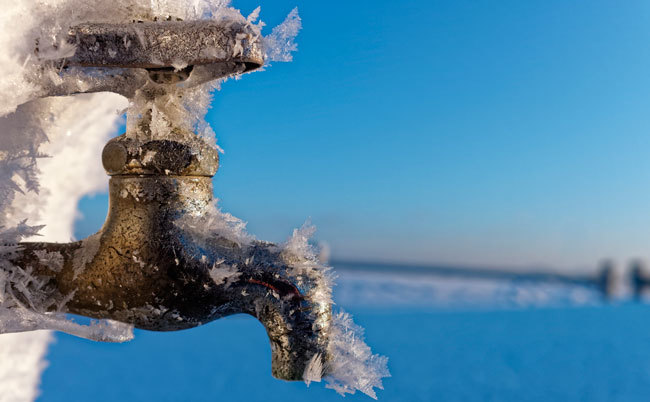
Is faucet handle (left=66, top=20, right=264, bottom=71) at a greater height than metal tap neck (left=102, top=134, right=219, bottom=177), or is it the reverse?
faucet handle (left=66, top=20, right=264, bottom=71)

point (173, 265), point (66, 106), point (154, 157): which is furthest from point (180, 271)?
point (66, 106)

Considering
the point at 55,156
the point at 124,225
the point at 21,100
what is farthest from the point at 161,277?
the point at 55,156

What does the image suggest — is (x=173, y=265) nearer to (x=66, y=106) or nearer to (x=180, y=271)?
(x=180, y=271)

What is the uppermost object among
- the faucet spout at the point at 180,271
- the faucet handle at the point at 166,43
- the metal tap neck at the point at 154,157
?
the faucet handle at the point at 166,43

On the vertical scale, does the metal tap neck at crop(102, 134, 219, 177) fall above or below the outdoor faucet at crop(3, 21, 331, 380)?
above

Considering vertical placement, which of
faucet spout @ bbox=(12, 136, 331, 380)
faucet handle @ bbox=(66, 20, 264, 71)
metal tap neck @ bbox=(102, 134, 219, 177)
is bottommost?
A: faucet spout @ bbox=(12, 136, 331, 380)

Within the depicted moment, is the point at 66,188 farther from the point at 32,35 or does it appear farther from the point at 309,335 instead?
the point at 309,335

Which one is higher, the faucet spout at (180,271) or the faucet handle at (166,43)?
the faucet handle at (166,43)

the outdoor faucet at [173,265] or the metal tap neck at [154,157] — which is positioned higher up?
the metal tap neck at [154,157]
